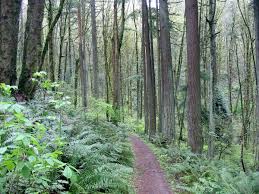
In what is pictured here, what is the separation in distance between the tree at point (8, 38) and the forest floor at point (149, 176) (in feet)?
14.1

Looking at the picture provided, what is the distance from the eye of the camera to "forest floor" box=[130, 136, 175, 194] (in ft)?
23.8

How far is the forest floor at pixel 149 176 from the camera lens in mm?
7269

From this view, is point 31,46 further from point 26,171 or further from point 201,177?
point 26,171

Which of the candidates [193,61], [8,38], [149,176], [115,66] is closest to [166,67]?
[193,61]

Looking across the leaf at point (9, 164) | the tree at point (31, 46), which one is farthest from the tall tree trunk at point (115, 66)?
the leaf at point (9, 164)

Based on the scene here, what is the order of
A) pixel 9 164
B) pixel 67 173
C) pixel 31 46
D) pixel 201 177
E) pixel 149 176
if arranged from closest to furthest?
1. pixel 67 173
2. pixel 9 164
3. pixel 201 177
4. pixel 149 176
5. pixel 31 46

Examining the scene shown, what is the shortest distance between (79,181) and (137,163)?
4.93 metres

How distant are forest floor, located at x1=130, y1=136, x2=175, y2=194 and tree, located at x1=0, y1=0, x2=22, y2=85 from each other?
4283mm

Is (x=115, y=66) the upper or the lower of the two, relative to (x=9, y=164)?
upper

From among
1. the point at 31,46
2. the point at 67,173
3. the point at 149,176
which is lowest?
the point at 149,176

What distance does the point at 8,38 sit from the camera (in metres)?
8.66

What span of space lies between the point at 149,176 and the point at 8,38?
207 inches

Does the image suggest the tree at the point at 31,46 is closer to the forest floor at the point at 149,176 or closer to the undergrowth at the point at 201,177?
the forest floor at the point at 149,176

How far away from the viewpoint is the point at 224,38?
32500mm
